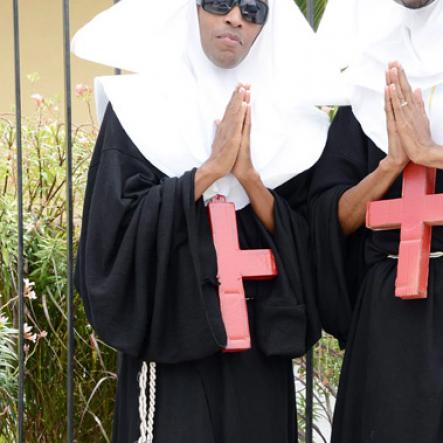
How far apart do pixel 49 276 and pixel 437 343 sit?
163 centimetres

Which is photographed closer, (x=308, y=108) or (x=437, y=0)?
(x=437, y=0)

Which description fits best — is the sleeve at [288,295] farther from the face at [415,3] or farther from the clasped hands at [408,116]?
the face at [415,3]

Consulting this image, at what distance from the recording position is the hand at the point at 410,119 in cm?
283

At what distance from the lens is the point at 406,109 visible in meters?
2.84

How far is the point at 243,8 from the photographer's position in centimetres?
303

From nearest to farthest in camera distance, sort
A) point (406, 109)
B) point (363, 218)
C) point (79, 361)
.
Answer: point (406, 109) → point (363, 218) → point (79, 361)

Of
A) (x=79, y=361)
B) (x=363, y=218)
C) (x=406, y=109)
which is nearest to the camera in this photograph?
(x=406, y=109)

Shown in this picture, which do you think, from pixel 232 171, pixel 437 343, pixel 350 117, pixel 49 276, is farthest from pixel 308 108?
pixel 49 276

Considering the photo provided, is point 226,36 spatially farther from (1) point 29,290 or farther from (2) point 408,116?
(1) point 29,290

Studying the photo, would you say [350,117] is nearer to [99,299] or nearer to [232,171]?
[232,171]

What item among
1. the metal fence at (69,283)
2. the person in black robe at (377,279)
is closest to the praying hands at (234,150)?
the person in black robe at (377,279)

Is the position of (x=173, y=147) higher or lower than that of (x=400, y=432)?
higher

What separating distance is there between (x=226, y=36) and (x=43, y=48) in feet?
14.4

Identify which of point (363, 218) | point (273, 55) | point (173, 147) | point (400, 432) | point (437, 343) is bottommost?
point (400, 432)
